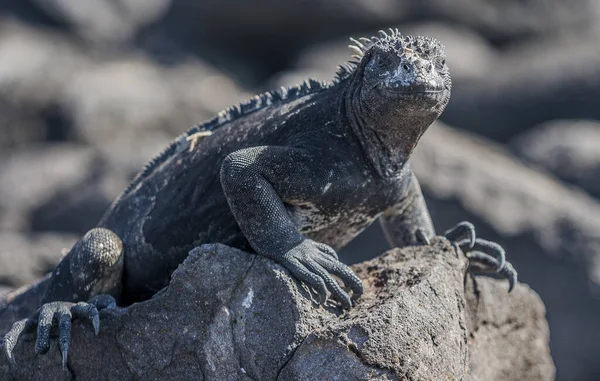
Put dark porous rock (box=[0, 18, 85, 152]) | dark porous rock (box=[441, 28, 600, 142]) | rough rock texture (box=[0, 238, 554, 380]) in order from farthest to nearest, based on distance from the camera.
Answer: dark porous rock (box=[0, 18, 85, 152])
dark porous rock (box=[441, 28, 600, 142])
rough rock texture (box=[0, 238, 554, 380])

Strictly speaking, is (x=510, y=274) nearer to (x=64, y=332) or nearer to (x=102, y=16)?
(x=64, y=332)

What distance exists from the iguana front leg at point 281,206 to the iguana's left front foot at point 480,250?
1005 millimetres

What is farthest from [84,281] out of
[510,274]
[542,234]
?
[542,234]

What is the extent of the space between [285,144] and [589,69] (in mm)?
9910

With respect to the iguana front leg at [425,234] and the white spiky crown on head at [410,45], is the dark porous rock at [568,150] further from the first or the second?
the white spiky crown on head at [410,45]

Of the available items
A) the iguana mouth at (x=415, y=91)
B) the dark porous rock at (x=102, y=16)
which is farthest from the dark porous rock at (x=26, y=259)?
the dark porous rock at (x=102, y=16)

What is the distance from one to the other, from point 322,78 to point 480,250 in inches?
330

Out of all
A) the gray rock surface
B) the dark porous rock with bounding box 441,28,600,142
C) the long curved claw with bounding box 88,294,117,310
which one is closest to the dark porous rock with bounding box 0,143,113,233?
the gray rock surface

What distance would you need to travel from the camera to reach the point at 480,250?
5410 millimetres

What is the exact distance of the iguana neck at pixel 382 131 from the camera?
15.5 ft

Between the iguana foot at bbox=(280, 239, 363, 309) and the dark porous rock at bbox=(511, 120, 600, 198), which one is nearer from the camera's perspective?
the iguana foot at bbox=(280, 239, 363, 309)

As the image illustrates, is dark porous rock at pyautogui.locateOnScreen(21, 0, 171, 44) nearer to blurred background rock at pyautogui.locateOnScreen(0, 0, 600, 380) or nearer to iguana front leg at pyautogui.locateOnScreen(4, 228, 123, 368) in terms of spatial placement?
blurred background rock at pyautogui.locateOnScreen(0, 0, 600, 380)

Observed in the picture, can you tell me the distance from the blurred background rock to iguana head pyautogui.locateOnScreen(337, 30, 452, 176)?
5589 millimetres

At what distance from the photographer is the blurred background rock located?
35.0ft
